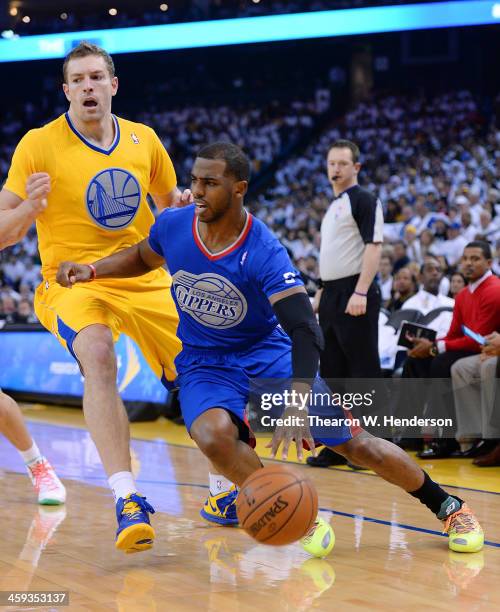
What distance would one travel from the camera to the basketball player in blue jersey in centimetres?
408

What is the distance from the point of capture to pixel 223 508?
5039mm

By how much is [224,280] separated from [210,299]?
0.12 metres

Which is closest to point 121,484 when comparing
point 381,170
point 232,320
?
point 232,320

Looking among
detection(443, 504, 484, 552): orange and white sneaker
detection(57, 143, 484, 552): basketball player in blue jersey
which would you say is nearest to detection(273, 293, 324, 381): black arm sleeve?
detection(57, 143, 484, 552): basketball player in blue jersey

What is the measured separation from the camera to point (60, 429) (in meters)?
9.84

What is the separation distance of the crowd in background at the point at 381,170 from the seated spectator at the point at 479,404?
1.46 m

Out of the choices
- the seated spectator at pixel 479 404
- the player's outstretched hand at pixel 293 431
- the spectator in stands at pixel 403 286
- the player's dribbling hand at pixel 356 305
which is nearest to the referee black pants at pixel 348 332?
the player's dribbling hand at pixel 356 305

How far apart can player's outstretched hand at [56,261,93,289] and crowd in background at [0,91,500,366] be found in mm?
4847

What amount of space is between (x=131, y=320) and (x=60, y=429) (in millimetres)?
5214

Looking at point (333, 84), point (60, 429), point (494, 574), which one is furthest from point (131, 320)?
point (333, 84)

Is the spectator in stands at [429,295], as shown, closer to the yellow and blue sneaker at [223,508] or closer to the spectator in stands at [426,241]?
the spectator in stands at [426,241]

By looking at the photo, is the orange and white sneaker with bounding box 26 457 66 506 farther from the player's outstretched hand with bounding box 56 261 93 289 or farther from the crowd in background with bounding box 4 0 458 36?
the crowd in background with bounding box 4 0 458 36

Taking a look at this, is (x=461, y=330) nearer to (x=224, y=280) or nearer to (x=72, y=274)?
(x=224, y=280)

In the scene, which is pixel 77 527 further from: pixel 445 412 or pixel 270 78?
pixel 270 78
